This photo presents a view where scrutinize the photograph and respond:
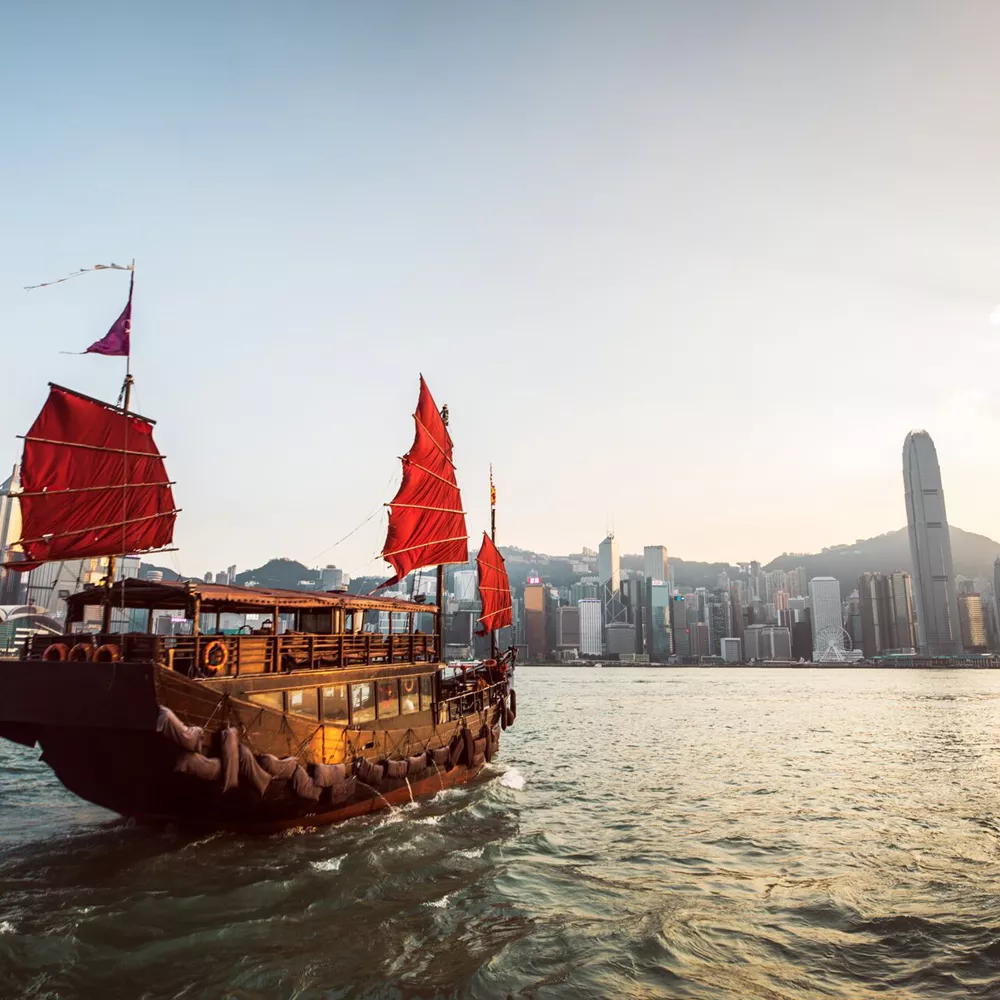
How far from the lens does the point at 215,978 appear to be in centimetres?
900

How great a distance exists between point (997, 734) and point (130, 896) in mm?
51850

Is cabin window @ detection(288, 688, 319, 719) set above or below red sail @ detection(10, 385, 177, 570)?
below

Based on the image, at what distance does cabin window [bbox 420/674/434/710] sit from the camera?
19531mm

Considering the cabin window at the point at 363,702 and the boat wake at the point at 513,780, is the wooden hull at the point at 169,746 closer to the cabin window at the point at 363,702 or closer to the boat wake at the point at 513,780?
the cabin window at the point at 363,702

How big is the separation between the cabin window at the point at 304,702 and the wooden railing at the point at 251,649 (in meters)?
0.61

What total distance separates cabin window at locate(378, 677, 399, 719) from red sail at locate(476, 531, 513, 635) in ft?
38.6

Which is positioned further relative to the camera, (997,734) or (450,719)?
(997,734)

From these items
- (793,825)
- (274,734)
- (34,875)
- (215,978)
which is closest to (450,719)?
(274,734)

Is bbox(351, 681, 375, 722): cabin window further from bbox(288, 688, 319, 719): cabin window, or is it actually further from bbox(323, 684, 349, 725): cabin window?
bbox(288, 688, 319, 719): cabin window

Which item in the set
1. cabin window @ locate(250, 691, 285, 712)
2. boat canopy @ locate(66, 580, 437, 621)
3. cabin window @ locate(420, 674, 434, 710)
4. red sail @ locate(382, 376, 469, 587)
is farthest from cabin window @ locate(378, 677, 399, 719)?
red sail @ locate(382, 376, 469, 587)

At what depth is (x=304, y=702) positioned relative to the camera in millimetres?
14891

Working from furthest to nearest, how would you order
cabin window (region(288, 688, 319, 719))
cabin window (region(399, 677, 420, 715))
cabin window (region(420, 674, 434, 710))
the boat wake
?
the boat wake < cabin window (region(420, 674, 434, 710)) < cabin window (region(399, 677, 420, 715)) < cabin window (region(288, 688, 319, 719))

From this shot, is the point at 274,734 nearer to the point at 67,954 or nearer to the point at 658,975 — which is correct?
the point at 67,954

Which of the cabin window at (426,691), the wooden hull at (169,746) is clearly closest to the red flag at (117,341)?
the wooden hull at (169,746)
